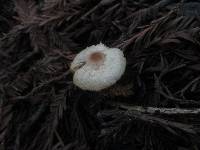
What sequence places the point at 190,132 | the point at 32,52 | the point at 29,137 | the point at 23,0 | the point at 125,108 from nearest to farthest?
the point at 190,132 < the point at 125,108 < the point at 29,137 < the point at 32,52 < the point at 23,0

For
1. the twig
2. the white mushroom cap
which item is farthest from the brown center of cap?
the twig

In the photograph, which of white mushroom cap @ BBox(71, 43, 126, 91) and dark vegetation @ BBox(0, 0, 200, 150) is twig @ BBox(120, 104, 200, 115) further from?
white mushroom cap @ BBox(71, 43, 126, 91)

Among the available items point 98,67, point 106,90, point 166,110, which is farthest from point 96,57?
point 166,110

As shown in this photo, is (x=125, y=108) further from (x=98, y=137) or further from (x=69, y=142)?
(x=69, y=142)

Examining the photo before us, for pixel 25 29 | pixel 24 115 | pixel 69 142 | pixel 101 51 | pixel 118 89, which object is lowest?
pixel 69 142

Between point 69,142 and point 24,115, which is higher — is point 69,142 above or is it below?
below

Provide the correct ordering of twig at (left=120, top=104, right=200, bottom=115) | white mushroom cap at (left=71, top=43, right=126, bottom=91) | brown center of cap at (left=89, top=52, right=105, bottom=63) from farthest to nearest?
brown center of cap at (left=89, top=52, right=105, bottom=63)
white mushroom cap at (left=71, top=43, right=126, bottom=91)
twig at (left=120, top=104, right=200, bottom=115)

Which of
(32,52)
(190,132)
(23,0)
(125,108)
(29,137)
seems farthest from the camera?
(23,0)

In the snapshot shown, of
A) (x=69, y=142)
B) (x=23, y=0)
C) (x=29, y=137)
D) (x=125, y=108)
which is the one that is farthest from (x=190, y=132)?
(x=23, y=0)
